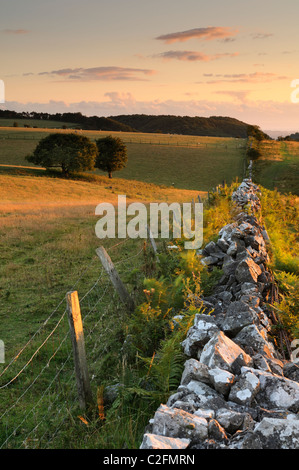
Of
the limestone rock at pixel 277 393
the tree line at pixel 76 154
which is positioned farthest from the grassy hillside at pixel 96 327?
the tree line at pixel 76 154

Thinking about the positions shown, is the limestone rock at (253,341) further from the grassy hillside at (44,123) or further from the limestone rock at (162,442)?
the grassy hillside at (44,123)

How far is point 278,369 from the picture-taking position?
445 centimetres

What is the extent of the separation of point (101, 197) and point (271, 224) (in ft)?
97.1

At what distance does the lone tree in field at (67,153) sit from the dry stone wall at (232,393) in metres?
54.9

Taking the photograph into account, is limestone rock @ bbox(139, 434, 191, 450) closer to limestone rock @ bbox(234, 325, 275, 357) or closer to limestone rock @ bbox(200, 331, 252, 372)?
limestone rock @ bbox(200, 331, 252, 372)

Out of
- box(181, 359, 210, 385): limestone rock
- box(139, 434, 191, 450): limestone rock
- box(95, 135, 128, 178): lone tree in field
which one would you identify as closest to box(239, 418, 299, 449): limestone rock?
box(139, 434, 191, 450): limestone rock

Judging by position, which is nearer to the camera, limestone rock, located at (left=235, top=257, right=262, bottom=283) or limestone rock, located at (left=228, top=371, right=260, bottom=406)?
limestone rock, located at (left=228, top=371, right=260, bottom=406)

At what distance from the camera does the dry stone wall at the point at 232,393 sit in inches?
128

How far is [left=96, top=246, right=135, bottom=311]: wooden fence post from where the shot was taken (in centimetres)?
786

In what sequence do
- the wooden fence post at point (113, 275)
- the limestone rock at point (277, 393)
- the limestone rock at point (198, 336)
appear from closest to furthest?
the limestone rock at point (277, 393) → the limestone rock at point (198, 336) → the wooden fence post at point (113, 275)

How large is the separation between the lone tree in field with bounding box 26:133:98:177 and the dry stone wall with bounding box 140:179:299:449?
54.9m

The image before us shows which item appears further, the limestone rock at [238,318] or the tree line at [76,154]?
the tree line at [76,154]

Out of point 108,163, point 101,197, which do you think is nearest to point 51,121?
point 108,163

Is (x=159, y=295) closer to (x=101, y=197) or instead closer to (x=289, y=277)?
(x=289, y=277)
